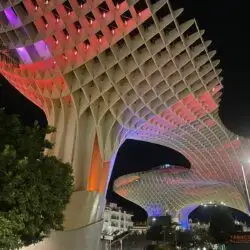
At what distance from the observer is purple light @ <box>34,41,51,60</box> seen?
25609 millimetres

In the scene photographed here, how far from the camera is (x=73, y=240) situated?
25469 mm

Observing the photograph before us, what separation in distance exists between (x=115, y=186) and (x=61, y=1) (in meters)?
65.5

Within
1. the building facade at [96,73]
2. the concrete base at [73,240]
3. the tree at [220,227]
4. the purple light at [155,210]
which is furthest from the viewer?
the purple light at [155,210]

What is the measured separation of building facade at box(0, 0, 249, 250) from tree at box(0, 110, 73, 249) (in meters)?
9.38

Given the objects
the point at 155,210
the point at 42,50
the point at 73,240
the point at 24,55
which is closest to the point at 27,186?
the point at 73,240

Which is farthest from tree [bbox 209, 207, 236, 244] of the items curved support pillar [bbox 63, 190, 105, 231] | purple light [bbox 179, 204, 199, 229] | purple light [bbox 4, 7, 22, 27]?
purple light [bbox 4, 7, 22, 27]

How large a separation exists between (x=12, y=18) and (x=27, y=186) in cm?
1629

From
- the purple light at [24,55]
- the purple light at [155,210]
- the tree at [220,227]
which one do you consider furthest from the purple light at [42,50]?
the purple light at [155,210]

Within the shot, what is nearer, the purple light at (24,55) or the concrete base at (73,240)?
the concrete base at (73,240)

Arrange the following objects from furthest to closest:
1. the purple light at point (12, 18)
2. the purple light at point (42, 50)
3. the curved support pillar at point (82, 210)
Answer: the curved support pillar at point (82, 210) < the purple light at point (42, 50) < the purple light at point (12, 18)

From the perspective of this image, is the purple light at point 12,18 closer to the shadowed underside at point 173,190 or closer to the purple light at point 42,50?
the purple light at point 42,50

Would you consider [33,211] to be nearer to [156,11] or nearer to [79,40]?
[79,40]

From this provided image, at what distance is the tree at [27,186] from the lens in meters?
11.2

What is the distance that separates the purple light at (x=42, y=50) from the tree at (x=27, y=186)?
12.7 meters
